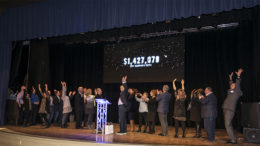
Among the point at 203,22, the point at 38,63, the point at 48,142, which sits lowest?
the point at 48,142

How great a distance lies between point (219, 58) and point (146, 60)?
9.87 feet

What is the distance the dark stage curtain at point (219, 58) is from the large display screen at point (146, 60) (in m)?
0.52

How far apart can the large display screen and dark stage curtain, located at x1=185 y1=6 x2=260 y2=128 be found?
52 centimetres

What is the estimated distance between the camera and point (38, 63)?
11844mm

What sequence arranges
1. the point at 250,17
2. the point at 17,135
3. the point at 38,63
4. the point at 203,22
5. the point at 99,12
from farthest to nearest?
the point at 38,63 < the point at 99,12 < the point at 203,22 < the point at 250,17 < the point at 17,135

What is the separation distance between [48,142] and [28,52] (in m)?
7.18

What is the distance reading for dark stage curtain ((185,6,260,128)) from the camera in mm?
8586

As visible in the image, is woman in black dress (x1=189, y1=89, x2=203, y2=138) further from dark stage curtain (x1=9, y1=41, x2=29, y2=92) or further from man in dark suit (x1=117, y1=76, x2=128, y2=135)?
dark stage curtain (x1=9, y1=41, x2=29, y2=92)

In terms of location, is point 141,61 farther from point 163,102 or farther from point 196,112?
point 196,112

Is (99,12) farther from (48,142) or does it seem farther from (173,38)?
(48,142)

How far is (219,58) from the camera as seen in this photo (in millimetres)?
9922

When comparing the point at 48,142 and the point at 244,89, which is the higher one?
the point at 244,89

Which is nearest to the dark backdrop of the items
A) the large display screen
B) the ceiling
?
the large display screen

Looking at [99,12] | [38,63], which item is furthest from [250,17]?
[38,63]
